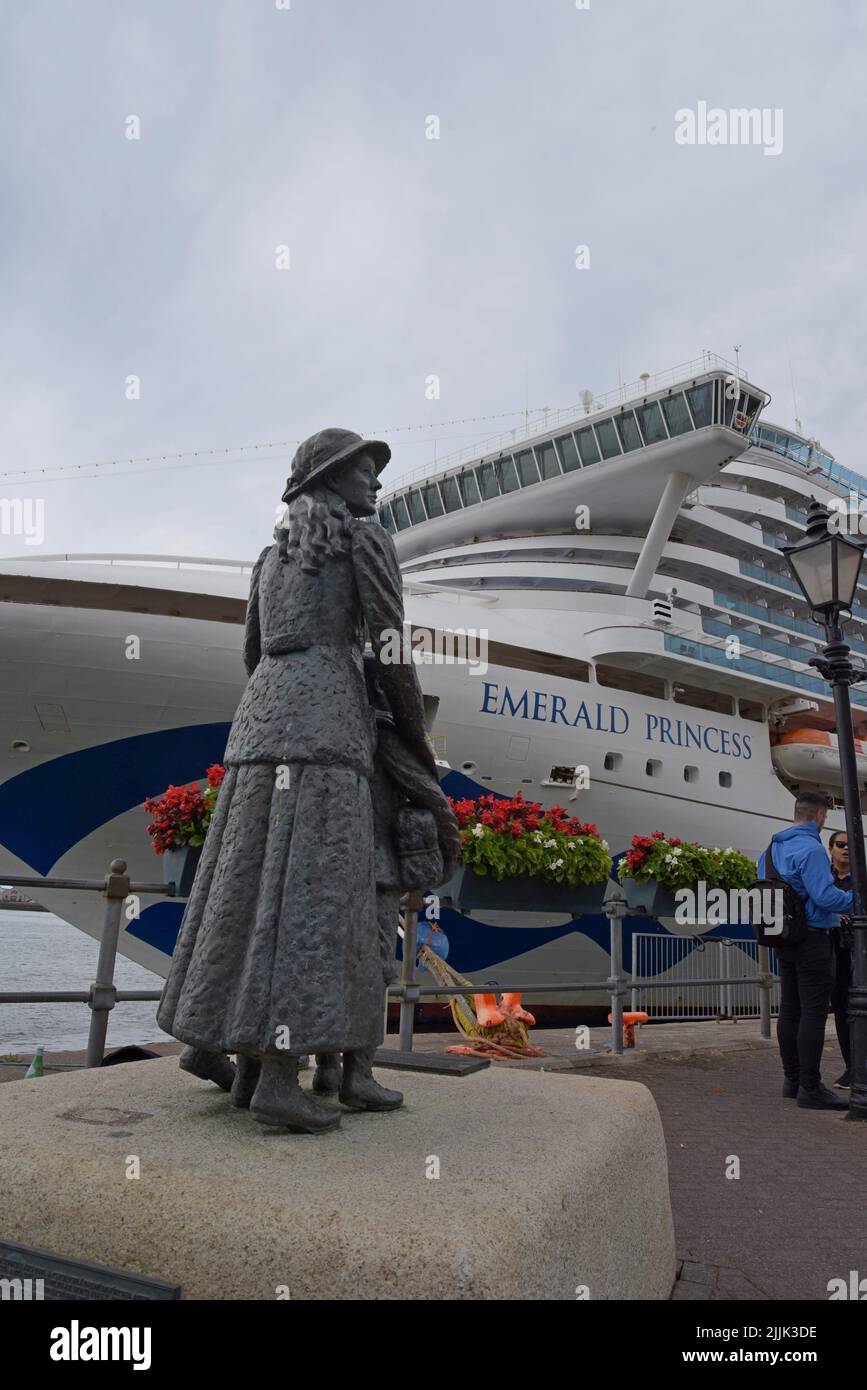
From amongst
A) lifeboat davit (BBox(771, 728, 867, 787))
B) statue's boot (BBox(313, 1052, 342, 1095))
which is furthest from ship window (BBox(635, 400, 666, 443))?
statue's boot (BBox(313, 1052, 342, 1095))

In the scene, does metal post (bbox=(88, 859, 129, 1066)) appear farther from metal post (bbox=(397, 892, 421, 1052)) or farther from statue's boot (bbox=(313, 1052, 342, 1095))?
statue's boot (bbox=(313, 1052, 342, 1095))

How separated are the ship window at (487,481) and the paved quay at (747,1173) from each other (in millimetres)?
13675

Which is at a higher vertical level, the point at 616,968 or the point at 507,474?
the point at 507,474

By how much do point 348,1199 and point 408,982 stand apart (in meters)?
3.94

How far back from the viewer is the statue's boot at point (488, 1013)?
20.6ft

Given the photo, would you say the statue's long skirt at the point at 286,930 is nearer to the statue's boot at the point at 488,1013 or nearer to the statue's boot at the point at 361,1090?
the statue's boot at the point at 361,1090

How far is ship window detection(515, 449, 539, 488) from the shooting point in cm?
1844

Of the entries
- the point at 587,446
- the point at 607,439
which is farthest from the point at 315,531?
the point at 587,446

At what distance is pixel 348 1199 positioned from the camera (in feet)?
5.58

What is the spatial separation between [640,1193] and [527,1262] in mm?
773

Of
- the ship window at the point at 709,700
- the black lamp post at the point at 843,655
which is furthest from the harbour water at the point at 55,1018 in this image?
the ship window at the point at 709,700

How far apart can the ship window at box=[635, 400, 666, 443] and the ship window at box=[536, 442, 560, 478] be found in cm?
194

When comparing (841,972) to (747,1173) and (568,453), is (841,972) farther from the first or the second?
(568,453)

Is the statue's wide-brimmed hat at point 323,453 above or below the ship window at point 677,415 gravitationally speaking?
below
